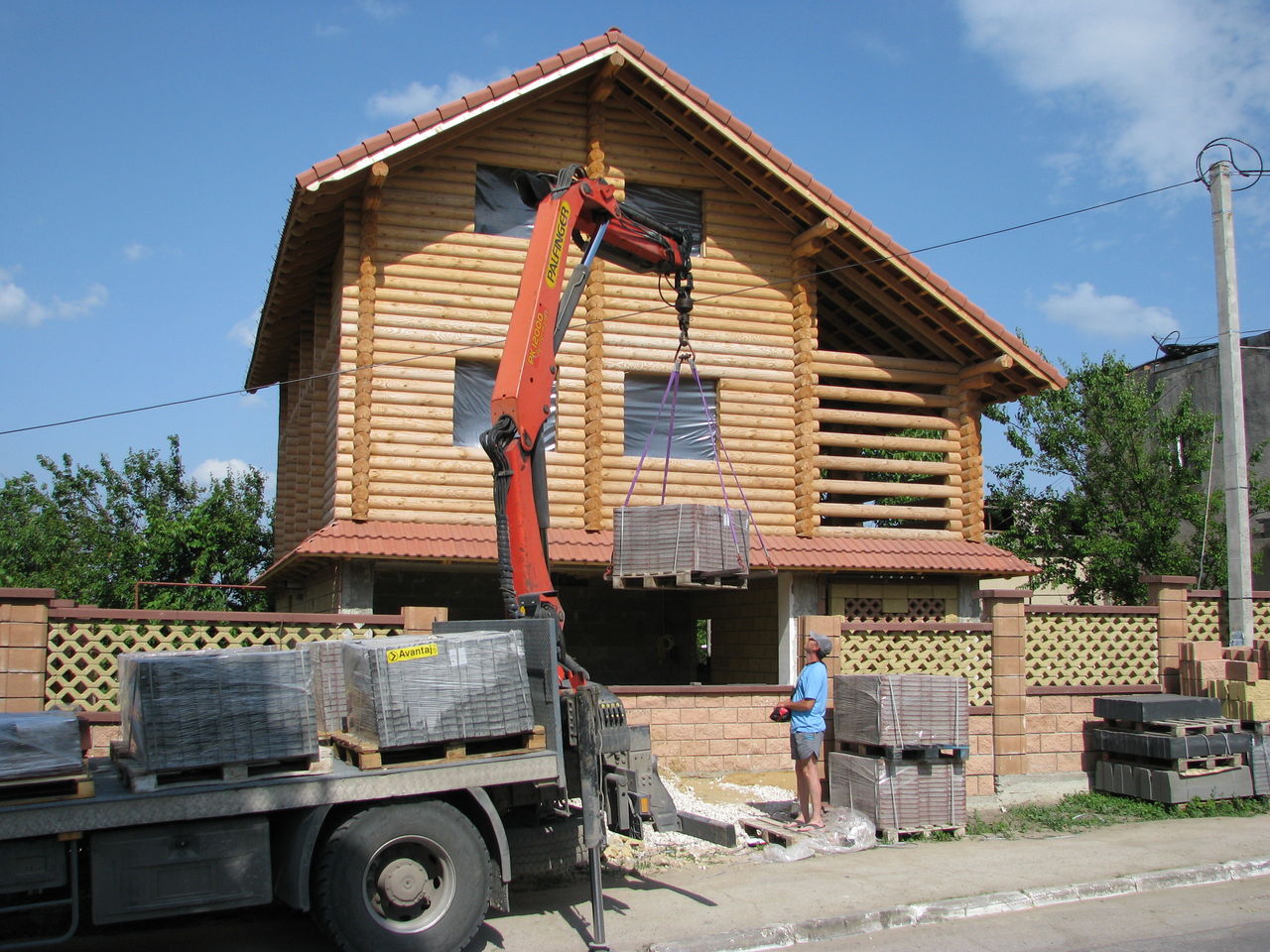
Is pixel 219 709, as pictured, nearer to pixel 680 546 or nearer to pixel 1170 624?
pixel 680 546

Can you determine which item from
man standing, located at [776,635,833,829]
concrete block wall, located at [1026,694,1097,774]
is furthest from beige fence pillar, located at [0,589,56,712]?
concrete block wall, located at [1026,694,1097,774]

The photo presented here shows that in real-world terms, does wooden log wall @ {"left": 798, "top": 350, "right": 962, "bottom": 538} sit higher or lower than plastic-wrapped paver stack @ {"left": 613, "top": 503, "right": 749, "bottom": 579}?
higher

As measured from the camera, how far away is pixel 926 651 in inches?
478

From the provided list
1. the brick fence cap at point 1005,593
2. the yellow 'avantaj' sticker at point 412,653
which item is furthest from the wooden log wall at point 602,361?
the yellow 'avantaj' sticker at point 412,653

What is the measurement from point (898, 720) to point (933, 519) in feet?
23.8

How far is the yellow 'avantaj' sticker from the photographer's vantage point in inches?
267

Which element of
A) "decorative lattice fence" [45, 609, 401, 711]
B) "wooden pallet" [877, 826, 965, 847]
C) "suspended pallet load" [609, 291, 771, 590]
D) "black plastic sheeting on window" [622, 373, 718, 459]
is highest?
"black plastic sheeting on window" [622, 373, 718, 459]

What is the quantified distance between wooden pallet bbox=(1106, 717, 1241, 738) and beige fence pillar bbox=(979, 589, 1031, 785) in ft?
3.98

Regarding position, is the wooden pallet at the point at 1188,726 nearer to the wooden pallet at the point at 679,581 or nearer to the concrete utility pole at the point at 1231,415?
the concrete utility pole at the point at 1231,415

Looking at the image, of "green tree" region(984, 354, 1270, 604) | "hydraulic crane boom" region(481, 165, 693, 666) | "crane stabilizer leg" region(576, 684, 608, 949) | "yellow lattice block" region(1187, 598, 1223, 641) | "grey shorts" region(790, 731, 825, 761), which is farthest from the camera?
"green tree" region(984, 354, 1270, 604)

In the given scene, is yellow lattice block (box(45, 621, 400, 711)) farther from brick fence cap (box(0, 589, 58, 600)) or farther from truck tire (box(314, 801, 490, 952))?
truck tire (box(314, 801, 490, 952))

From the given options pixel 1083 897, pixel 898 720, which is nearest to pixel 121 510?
pixel 898 720

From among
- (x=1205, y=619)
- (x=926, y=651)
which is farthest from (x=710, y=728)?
(x=1205, y=619)

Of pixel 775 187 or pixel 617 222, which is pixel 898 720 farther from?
pixel 775 187
